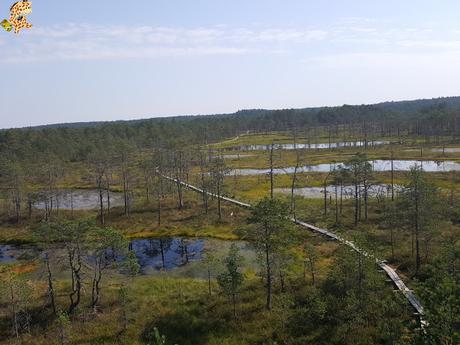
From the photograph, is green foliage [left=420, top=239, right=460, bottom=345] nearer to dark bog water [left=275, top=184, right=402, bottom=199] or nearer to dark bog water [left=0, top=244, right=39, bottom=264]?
dark bog water [left=0, top=244, right=39, bottom=264]

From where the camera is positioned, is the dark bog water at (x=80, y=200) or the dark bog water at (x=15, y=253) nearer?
the dark bog water at (x=15, y=253)

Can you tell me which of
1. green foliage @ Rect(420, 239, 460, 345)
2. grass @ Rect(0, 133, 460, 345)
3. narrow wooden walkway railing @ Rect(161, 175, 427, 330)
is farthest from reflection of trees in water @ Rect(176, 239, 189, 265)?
green foliage @ Rect(420, 239, 460, 345)

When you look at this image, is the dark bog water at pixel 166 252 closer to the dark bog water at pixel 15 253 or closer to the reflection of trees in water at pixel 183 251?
the reflection of trees in water at pixel 183 251

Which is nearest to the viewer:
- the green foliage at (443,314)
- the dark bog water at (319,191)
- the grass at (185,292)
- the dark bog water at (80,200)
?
the green foliage at (443,314)

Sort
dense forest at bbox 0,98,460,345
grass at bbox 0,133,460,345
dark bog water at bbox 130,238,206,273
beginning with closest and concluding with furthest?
dense forest at bbox 0,98,460,345, grass at bbox 0,133,460,345, dark bog water at bbox 130,238,206,273

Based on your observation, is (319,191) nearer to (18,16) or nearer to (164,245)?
(164,245)

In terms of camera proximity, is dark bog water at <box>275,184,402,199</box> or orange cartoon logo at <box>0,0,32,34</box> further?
dark bog water at <box>275,184,402,199</box>

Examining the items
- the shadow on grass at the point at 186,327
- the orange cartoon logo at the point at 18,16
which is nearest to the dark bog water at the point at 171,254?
the shadow on grass at the point at 186,327

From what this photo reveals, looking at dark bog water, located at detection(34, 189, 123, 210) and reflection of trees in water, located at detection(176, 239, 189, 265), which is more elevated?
dark bog water, located at detection(34, 189, 123, 210)

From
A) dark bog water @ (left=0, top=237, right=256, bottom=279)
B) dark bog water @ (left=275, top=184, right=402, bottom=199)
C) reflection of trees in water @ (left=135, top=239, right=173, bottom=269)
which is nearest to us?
dark bog water @ (left=0, top=237, right=256, bottom=279)

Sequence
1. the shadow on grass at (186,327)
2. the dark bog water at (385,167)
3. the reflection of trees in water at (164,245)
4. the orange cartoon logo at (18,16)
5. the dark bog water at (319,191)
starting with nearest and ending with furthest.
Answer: the orange cartoon logo at (18,16), the shadow on grass at (186,327), the reflection of trees in water at (164,245), the dark bog water at (319,191), the dark bog water at (385,167)

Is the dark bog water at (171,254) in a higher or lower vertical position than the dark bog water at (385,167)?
lower

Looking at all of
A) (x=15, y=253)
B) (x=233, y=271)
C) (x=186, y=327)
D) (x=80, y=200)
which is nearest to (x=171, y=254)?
(x=15, y=253)
